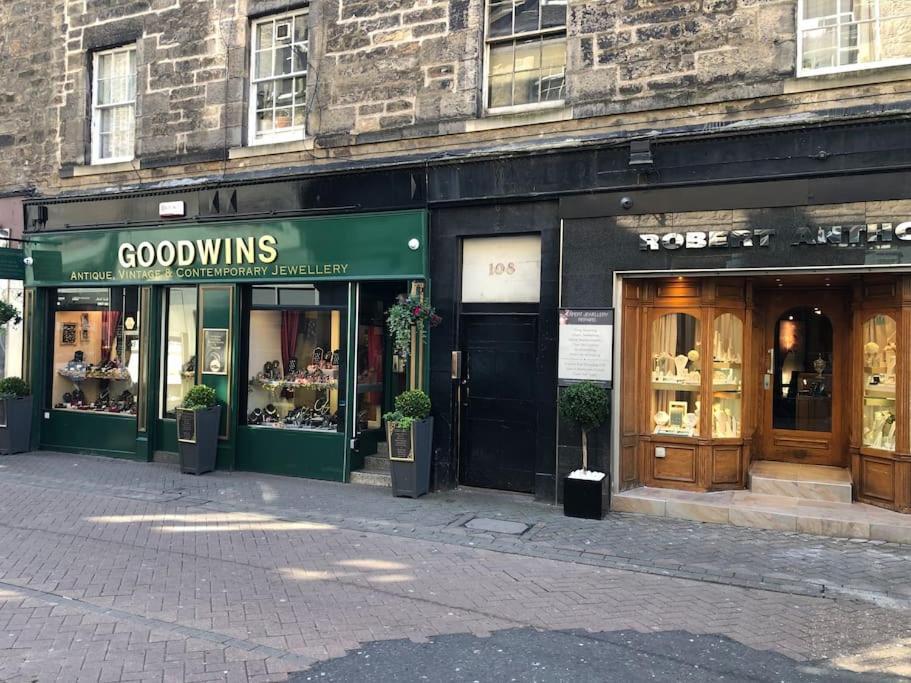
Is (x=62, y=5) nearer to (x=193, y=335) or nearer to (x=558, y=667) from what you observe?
(x=193, y=335)

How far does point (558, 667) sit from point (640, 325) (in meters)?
5.24

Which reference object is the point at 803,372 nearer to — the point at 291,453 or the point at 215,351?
the point at 291,453

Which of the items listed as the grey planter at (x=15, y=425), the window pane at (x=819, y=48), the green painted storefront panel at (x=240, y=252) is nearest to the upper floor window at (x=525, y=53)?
the green painted storefront panel at (x=240, y=252)

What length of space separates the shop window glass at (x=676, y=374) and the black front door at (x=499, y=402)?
1.50 metres

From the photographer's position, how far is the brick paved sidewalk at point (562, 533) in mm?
6312

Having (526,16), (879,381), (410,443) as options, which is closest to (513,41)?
(526,16)

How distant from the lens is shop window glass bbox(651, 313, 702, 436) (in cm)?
890

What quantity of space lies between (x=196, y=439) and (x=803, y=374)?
27.1 feet

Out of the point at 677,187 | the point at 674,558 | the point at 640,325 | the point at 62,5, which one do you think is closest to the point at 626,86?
the point at 677,187

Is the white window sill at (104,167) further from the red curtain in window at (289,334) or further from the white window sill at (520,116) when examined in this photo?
the white window sill at (520,116)

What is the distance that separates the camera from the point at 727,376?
897 centimetres

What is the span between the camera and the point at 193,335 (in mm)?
11656

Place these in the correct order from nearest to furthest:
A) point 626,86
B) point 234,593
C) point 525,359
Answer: point 234,593
point 626,86
point 525,359

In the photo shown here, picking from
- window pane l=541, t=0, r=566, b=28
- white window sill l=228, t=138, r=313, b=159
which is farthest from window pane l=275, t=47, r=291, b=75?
window pane l=541, t=0, r=566, b=28
